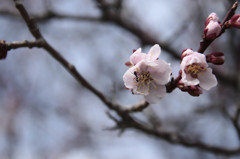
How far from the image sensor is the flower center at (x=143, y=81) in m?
1.45

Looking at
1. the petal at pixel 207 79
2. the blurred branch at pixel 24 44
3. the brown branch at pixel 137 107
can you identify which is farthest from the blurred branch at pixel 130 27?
the petal at pixel 207 79

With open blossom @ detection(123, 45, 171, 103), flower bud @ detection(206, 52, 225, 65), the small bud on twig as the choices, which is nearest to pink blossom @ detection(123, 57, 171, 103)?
open blossom @ detection(123, 45, 171, 103)

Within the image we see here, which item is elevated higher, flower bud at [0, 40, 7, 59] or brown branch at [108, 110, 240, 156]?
flower bud at [0, 40, 7, 59]

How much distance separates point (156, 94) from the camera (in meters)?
1.39

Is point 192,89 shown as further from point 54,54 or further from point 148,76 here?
point 54,54

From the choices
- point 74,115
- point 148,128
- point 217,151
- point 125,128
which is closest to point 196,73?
point 125,128

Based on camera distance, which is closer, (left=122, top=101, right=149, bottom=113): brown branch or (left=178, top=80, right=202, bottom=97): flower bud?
(left=178, top=80, right=202, bottom=97): flower bud

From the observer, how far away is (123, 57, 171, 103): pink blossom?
132 cm

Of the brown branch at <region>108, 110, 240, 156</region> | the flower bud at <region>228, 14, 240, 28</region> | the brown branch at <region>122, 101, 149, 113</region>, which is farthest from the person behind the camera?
the brown branch at <region>108, 110, 240, 156</region>

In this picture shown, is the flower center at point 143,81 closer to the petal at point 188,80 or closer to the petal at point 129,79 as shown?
the petal at point 129,79

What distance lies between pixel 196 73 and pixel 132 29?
7.72 ft

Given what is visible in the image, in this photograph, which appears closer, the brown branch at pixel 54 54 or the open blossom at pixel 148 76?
the open blossom at pixel 148 76

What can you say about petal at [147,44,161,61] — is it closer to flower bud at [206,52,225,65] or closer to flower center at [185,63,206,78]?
flower center at [185,63,206,78]

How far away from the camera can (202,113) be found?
4.03 meters
